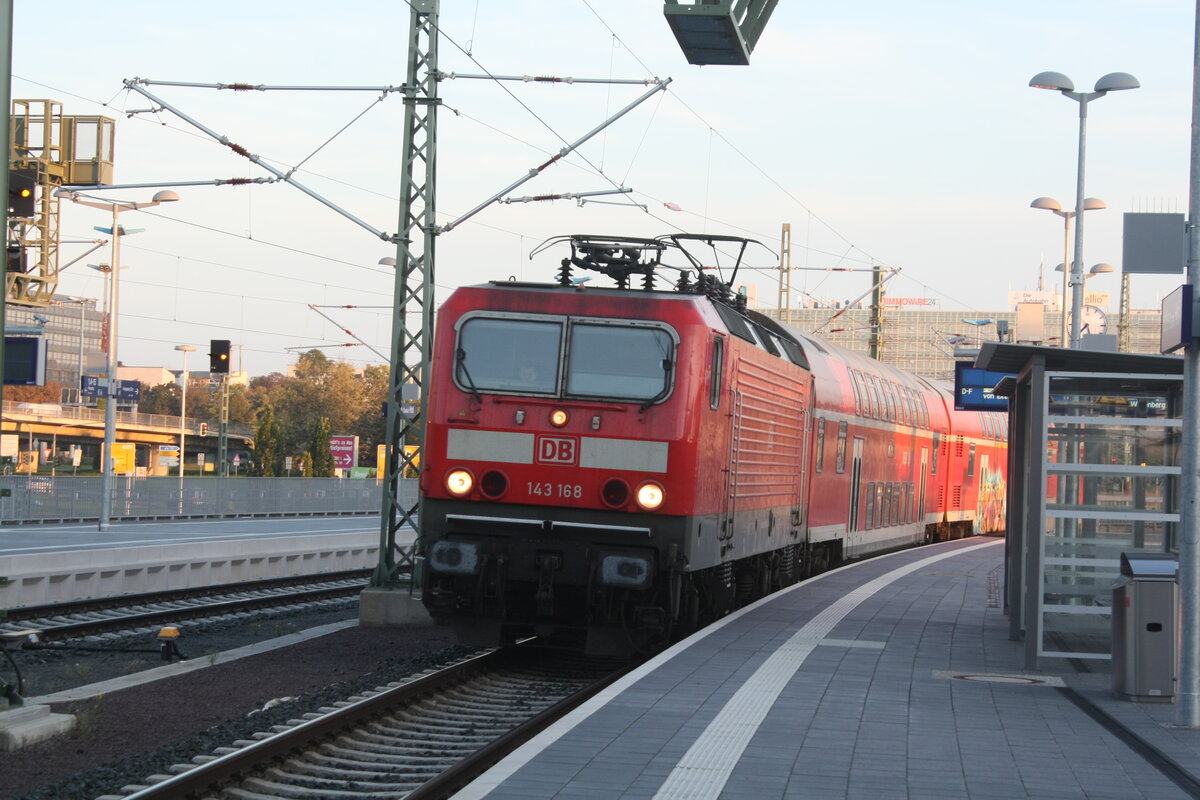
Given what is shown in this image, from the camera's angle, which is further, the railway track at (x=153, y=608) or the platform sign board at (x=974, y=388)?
the platform sign board at (x=974, y=388)

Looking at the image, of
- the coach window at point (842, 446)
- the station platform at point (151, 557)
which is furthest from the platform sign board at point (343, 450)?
the coach window at point (842, 446)

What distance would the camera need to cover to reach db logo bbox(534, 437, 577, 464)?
12609 mm

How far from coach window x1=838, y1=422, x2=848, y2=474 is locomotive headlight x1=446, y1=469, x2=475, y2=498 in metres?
11.5

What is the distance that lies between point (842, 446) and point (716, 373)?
10.5 meters

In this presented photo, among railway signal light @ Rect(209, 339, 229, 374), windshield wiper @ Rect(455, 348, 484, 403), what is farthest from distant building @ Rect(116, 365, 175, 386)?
windshield wiper @ Rect(455, 348, 484, 403)

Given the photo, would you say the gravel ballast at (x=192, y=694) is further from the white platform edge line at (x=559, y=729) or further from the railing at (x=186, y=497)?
the railing at (x=186, y=497)

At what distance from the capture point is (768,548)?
17484 mm

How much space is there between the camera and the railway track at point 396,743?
8.20m

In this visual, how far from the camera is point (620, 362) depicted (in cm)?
1288

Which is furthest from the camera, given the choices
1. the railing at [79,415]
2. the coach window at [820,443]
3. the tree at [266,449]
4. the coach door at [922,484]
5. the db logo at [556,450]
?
the railing at [79,415]

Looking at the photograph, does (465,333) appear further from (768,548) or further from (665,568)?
(768,548)

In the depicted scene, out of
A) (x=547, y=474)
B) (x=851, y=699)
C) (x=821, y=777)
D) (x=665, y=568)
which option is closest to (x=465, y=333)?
(x=547, y=474)

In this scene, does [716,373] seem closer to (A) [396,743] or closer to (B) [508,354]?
(B) [508,354]

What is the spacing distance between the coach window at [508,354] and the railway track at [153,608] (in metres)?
5.51
